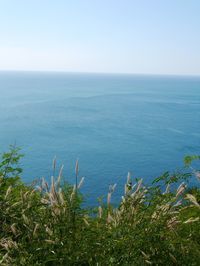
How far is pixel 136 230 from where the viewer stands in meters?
6.63

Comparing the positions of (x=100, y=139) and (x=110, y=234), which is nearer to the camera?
(x=110, y=234)

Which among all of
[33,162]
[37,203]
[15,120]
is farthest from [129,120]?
[37,203]

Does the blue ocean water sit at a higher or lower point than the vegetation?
lower

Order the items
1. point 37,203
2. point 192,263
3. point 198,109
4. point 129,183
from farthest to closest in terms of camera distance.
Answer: point 198,109 → point 37,203 → point 129,183 → point 192,263

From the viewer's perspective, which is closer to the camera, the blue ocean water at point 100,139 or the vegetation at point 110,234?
the vegetation at point 110,234

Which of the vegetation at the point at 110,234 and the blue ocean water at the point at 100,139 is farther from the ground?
the vegetation at the point at 110,234

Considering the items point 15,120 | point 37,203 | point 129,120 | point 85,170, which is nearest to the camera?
point 37,203

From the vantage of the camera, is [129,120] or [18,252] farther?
[129,120]

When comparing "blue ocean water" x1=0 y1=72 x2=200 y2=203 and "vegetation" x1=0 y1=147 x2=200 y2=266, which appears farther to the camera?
"blue ocean water" x1=0 y1=72 x2=200 y2=203

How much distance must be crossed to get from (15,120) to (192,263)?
318 feet

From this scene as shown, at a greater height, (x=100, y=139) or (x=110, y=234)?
(x=110, y=234)

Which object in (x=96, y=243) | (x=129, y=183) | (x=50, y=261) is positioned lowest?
(x=50, y=261)

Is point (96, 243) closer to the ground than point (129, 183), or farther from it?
closer to the ground

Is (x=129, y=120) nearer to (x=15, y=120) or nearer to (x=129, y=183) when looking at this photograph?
(x=15, y=120)
